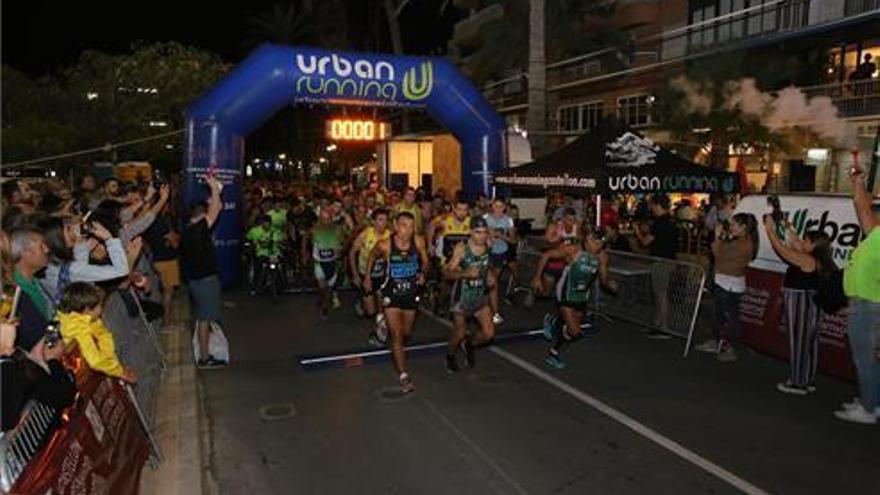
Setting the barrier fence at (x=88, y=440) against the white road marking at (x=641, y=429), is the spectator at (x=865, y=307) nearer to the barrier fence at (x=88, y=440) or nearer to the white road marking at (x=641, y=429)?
the white road marking at (x=641, y=429)

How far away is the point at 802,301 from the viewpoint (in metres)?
7.97

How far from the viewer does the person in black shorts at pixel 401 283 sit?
7.94 m

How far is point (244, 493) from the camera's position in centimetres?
555

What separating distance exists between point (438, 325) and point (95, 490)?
771 centimetres

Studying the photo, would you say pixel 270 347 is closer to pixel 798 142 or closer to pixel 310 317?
pixel 310 317

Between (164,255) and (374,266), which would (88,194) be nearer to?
(164,255)

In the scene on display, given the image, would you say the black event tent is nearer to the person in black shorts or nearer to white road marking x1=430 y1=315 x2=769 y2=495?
white road marking x1=430 y1=315 x2=769 y2=495

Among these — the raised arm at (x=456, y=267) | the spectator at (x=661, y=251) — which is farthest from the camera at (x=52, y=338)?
the spectator at (x=661, y=251)

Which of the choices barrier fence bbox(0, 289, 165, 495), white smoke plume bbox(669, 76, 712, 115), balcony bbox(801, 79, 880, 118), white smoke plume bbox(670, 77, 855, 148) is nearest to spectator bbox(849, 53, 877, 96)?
balcony bbox(801, 79, 880, 118)

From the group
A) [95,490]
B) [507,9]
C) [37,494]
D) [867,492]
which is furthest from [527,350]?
[507,9]

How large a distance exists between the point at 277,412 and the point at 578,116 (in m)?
35.6

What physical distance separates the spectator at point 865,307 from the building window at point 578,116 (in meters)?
31.9

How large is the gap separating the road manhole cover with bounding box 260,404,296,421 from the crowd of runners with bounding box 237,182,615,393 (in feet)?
3.71

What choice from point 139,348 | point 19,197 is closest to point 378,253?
point 139,348
